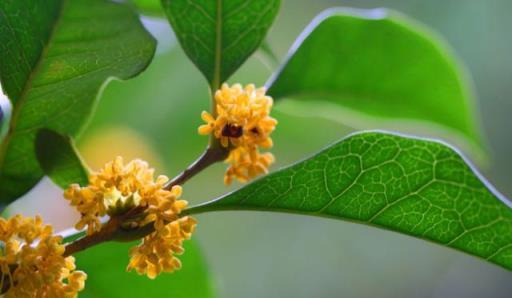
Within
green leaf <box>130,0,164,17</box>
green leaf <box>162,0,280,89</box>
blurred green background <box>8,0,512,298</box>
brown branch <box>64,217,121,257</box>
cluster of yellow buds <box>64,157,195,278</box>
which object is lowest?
blurred green background <box>8,0,512,298</box>

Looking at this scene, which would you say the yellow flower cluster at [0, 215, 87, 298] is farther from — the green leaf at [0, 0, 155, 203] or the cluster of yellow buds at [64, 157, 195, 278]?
the green leaf at [0, 0, 155, 203]

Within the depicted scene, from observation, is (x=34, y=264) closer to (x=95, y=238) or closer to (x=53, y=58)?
(x=95, y=238)

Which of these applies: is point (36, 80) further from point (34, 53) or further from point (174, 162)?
point (174, 162)

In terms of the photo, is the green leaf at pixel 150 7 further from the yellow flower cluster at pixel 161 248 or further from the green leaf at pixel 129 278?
the yellow flower cluster at pixel 161 248

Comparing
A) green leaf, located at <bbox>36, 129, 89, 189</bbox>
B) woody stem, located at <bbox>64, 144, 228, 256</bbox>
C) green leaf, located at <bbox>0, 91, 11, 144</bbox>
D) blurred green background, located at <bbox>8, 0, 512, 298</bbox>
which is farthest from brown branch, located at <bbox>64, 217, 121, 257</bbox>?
blurred green background, located at <bbox>8, 0, 512, 298</bbox>

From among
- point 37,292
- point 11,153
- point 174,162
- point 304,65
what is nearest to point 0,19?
point 11,153

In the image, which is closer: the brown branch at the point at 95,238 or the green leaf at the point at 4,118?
the brown branch at the point at 95,238

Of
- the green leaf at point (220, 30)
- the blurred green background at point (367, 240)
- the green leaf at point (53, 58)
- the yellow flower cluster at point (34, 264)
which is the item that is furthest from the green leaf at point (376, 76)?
the blurred green background at point (367, 240)
